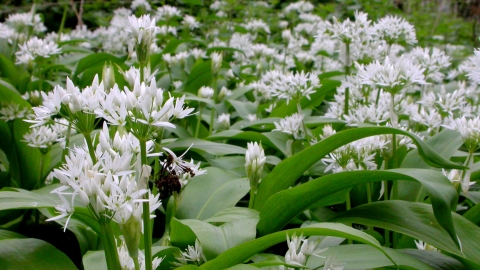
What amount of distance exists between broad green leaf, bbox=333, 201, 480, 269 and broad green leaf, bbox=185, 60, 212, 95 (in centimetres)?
198

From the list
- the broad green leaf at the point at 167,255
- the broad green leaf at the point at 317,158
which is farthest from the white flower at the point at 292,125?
the broad green leaf at the point at 167,255

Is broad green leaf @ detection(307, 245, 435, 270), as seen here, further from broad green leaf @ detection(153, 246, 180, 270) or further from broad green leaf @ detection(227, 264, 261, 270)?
broad green leaf @ detection(153, 246, 180, 270)

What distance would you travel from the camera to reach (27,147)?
2475 mm

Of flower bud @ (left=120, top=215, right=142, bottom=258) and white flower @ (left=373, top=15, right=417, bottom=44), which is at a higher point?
white flower @ (left=373, top=15, right=417, bottom=44)

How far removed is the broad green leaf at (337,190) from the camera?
1.36 m

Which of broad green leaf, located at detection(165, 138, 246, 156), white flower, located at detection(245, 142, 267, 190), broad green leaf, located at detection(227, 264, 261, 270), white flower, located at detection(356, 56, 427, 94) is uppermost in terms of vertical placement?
white flower, located at detection(356, 56, 427, 94)

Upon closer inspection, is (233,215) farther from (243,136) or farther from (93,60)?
(93,60)

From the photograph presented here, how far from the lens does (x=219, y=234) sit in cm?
146

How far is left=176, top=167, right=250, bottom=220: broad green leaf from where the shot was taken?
6.11 feet

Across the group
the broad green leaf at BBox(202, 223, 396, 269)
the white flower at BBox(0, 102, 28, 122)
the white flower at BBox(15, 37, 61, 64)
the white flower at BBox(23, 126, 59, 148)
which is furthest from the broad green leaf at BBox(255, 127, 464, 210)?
the white flower at BBox(15, 37, 61, 64)

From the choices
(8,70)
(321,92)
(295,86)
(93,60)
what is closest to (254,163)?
(295,86)

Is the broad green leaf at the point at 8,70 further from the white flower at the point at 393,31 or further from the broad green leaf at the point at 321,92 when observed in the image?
the white flower at the point at 393,31

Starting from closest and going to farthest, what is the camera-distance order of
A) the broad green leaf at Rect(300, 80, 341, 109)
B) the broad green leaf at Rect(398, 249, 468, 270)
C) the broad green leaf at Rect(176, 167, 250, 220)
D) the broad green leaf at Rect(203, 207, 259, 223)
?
1. the broad green leaf at Rect(398, 249, 468, 270)
2. the broad green leaf at Rect(203, 207, 259, 223)
3. the broad green leaf at Rect(176, 167, 250, 220)
4. the broad green leaf at Rect(300, 80, 341, 109)

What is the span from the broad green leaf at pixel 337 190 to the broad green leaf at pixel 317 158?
7 cm
